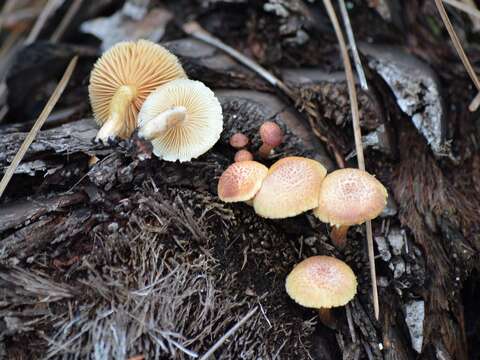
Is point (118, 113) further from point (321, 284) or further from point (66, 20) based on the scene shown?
point (66, 20)

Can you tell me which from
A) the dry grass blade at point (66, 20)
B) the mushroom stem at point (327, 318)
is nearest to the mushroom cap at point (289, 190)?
the mushroom stem at point (327, 318)

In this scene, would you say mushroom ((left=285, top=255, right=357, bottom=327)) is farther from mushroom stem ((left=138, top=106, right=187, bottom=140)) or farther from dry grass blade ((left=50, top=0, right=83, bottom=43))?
dry grass blade ((left=50, top=0, right=83, bottom=43))

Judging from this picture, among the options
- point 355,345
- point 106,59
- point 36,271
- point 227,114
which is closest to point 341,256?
point 355,345

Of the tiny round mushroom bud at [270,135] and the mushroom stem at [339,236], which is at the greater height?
the tiny round mushroom bud at [270,135]

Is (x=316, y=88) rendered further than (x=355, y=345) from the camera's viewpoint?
Yes

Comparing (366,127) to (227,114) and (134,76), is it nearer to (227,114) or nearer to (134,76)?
(227,114)

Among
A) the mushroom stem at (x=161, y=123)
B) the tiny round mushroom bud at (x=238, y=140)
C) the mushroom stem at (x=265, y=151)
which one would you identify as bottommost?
the mushroom stem at (x=265, y=151)

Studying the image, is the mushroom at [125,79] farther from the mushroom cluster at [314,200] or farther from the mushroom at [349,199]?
the mushroom at [349,199]

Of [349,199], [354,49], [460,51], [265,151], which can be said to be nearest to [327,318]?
[349,199]
